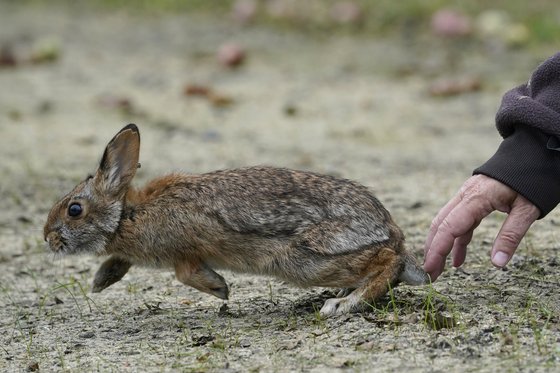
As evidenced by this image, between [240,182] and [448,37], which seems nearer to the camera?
[240,182]

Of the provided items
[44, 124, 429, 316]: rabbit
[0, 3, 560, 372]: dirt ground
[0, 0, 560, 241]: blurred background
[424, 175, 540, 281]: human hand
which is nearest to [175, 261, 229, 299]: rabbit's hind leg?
[44, 124, 429, 316]: rabbit

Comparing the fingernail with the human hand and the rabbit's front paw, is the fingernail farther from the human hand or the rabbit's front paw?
the rabbit's front paw

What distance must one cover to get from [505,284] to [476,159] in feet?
14.9

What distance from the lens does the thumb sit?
5164 mm

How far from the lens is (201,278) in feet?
18.7

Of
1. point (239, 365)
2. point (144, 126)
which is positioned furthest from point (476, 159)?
point (239, 365)

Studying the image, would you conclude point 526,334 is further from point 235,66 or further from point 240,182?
point 235,66

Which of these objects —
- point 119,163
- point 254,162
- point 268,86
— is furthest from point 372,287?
point 268,86

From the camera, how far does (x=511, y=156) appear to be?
5.25m

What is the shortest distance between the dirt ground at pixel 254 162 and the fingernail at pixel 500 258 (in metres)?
0.29

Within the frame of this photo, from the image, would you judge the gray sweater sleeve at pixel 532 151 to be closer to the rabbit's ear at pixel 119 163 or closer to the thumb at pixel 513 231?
the thumb at pixel 513 231

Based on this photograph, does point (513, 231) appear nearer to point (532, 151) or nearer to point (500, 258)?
point (500, 258)

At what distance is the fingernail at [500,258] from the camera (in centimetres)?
515

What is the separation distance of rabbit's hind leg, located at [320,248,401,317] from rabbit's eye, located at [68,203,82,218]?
1509mm
